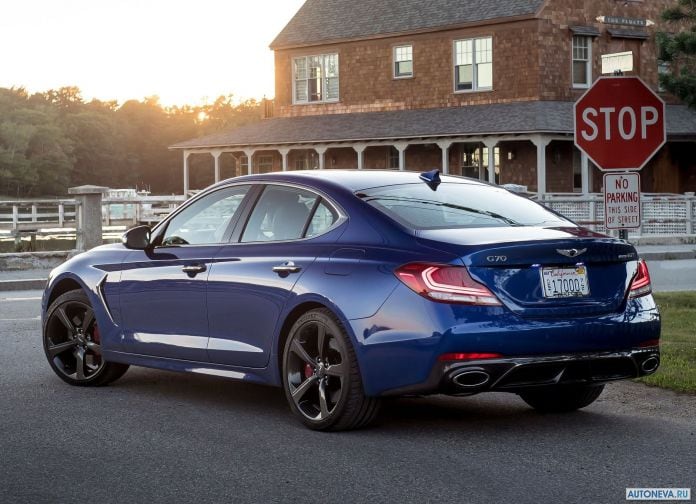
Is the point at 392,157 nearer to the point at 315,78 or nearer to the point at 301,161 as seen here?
the point at 301,161

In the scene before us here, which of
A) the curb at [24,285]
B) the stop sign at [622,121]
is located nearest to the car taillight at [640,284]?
the stop sign at [622,121]

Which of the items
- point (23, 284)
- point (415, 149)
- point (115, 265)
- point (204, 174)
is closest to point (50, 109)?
Answer: point (204, 174)

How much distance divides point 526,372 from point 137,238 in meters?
3.33

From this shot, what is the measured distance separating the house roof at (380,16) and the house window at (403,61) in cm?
65

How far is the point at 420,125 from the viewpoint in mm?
40906

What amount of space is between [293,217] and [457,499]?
2.86 m

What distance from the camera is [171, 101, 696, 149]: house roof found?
37.8 meters

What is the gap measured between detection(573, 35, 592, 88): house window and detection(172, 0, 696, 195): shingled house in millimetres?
32

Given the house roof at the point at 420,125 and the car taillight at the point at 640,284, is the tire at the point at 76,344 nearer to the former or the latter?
the car taillight at the point at 640,284

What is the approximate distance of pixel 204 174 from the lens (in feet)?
364

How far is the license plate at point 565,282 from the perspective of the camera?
286 inches

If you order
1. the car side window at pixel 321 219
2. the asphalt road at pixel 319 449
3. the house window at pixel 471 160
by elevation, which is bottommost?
the asphalt road at pixel 319 449

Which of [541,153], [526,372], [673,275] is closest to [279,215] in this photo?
[526,372]

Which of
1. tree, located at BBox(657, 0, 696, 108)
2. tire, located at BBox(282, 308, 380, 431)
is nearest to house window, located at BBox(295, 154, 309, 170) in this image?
tree, located at BBox(657, 0, 696, 108)
